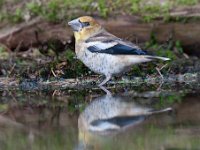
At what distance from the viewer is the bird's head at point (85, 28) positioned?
9.41 metres

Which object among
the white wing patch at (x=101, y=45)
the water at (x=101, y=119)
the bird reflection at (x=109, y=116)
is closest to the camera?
the water at (x=101, y=119)

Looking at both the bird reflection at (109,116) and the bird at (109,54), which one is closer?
the bird reflection at (109,116)

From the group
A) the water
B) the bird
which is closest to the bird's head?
the bird

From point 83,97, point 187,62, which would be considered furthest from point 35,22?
point 83,97

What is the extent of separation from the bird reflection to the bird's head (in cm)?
143

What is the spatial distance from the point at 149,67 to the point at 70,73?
117cm

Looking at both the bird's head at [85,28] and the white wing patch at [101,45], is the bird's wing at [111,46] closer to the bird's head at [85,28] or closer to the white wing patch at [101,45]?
the white wing patch at [101,45]

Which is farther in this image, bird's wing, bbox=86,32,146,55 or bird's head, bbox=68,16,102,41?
bird's head, bbox=68,16,102,41

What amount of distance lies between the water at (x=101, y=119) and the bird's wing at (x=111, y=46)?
50 centimetres

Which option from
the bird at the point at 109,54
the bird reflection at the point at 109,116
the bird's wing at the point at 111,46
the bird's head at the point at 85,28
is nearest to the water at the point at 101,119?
the bird reflection at the point at 109,116

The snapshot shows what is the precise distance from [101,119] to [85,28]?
8.86 feet

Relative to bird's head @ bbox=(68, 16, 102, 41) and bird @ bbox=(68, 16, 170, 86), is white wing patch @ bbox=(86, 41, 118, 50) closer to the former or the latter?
bird @ bbox=(68, 16, 170, 86)

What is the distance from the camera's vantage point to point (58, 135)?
6418 mm

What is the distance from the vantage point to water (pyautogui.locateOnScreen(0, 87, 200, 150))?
603 centimetres
